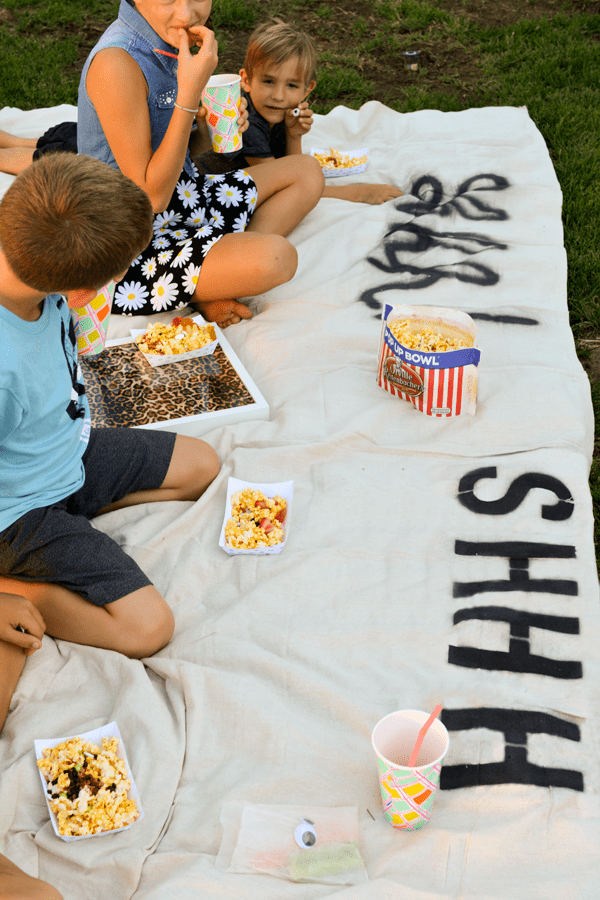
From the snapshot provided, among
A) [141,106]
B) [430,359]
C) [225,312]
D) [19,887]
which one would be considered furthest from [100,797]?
[141,106]

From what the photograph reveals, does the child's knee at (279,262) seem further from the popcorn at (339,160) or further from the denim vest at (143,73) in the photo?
the popcorn at (339,160)

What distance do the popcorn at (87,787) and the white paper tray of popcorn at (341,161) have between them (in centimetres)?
300

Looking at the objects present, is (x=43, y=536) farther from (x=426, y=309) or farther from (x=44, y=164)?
(x=426, y=309)

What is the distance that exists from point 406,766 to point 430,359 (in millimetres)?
1293

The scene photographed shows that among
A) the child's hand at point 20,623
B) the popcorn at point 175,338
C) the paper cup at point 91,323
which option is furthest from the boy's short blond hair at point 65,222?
the popcorn at point 175,338

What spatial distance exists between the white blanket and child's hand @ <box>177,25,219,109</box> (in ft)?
2.74

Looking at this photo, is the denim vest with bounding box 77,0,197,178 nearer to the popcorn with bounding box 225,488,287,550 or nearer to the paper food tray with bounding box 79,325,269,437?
the paper food tray with bounding box 79,325,269,437

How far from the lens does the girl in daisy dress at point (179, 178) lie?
8.11 ft

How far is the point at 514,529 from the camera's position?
216 centimetres

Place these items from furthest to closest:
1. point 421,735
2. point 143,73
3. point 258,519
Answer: point 143,73 < point 258,519 < point 421,735

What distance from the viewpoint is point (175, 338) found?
9.04 feet

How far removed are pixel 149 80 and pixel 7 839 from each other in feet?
7.22

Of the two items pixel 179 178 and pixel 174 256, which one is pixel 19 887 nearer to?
pixel 174 256

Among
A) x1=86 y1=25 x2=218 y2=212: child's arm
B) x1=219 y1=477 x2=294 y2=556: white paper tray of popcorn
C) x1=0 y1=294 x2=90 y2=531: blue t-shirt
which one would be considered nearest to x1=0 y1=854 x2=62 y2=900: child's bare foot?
x1=0 y1=294 x2=90 y2=531: blue t-shirt
